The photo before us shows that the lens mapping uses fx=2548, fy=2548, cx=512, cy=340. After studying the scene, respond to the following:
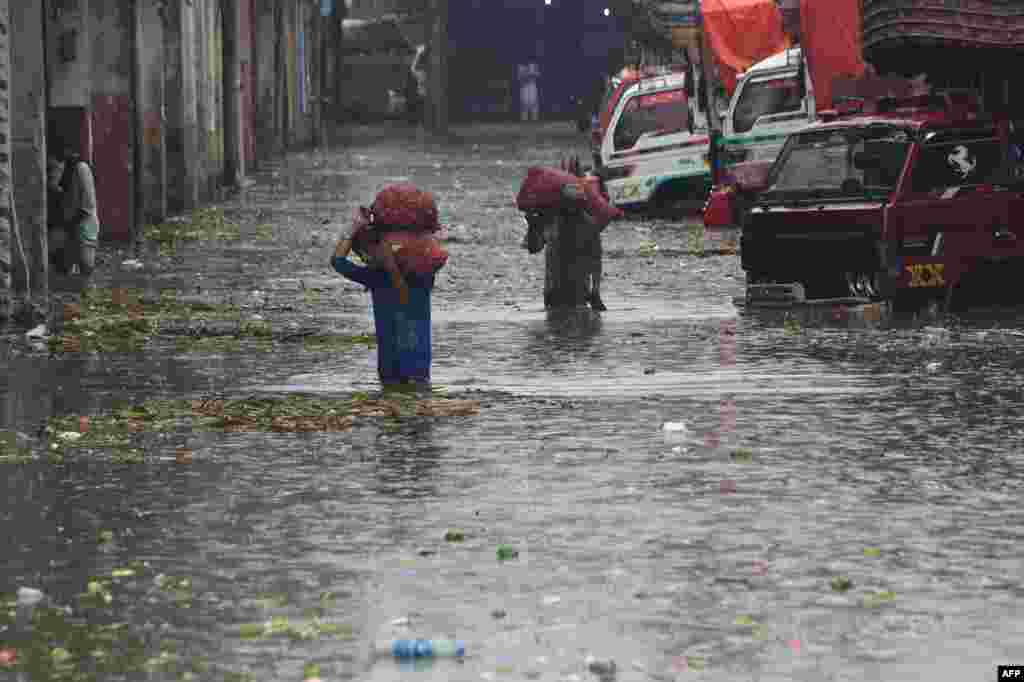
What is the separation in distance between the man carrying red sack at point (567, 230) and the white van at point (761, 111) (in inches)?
449

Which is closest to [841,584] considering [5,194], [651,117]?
[5,194]

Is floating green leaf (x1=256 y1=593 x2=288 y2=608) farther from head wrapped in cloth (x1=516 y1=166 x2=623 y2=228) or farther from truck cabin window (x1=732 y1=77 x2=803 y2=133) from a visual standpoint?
truck cabin window (x1=732 y1=77 x2=803 y2=133)

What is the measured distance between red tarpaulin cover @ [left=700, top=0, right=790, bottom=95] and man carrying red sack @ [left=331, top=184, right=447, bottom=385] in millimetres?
20675

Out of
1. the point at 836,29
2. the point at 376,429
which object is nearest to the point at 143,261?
the point at 836,29

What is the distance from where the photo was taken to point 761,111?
106 ft

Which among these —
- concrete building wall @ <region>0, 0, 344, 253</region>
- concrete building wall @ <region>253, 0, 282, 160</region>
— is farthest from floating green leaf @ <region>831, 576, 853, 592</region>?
concrete building wall @ <region>253, 0, 282, 160</region>

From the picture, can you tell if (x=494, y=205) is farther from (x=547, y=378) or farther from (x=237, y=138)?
(x=547, y=378)

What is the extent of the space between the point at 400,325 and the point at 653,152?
2009 centimetres

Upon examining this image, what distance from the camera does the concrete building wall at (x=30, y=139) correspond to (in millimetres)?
21344

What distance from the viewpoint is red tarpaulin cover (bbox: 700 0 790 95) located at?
116 ft

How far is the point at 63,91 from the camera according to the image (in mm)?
27438

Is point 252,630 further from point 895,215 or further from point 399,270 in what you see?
point 895,215

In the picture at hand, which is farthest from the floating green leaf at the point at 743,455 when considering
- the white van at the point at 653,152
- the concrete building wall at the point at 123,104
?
the white van at the point at 653,152

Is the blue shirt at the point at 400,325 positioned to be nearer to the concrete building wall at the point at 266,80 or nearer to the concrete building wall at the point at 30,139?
the concrete building wall at the point at 30,139
